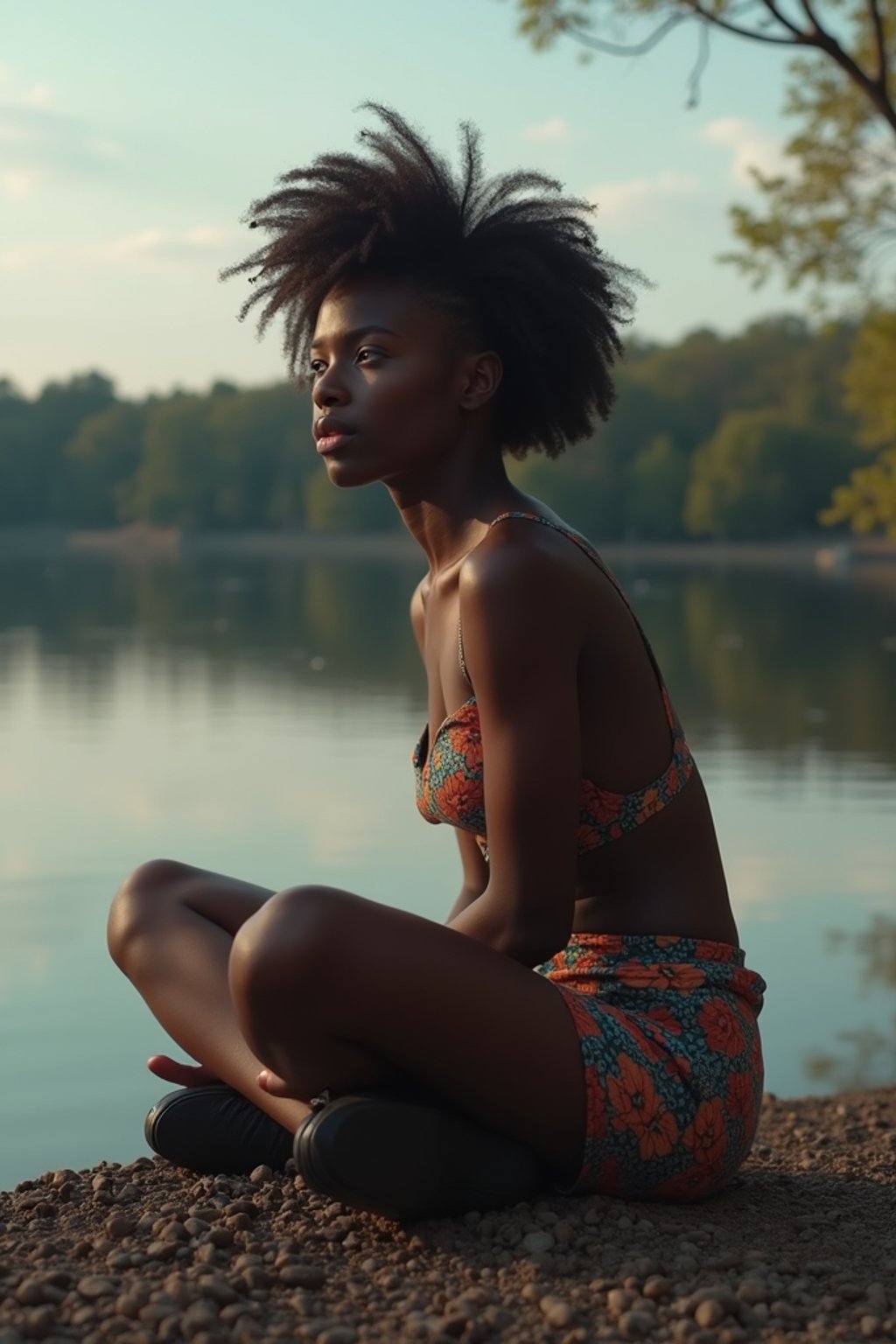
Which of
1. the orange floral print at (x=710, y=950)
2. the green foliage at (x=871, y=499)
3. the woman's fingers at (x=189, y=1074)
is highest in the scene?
the green foliage at (x=871, y=499)

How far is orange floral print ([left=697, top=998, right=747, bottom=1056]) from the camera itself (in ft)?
12.3

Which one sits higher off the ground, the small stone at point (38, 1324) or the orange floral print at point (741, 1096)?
the orange floral print at point (741, 1096)

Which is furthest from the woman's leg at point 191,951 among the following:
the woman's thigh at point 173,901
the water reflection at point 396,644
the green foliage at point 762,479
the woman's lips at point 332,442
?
the green foliage at point 762,479

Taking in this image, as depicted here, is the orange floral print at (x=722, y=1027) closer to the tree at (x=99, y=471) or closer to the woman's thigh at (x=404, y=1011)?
the woman's thigh at (x=404, y=1011)

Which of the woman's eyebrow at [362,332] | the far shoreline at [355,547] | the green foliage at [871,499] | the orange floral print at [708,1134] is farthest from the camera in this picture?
the far shoreline at [355,547]

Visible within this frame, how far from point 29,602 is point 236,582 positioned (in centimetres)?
1401

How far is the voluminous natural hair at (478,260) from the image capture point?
157 inches

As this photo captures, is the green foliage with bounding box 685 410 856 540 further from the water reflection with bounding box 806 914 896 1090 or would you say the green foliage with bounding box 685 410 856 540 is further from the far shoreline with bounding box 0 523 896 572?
the water reflection with bounding box 806 914 896 1090

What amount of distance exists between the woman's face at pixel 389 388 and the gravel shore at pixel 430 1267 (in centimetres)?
150

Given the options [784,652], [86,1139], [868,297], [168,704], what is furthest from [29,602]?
[86,1139]

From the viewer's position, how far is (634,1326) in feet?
10.1

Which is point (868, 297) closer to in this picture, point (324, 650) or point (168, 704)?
point (168, 704)

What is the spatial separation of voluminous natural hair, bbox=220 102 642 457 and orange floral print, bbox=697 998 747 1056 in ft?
4.19

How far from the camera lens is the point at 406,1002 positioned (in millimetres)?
3422
